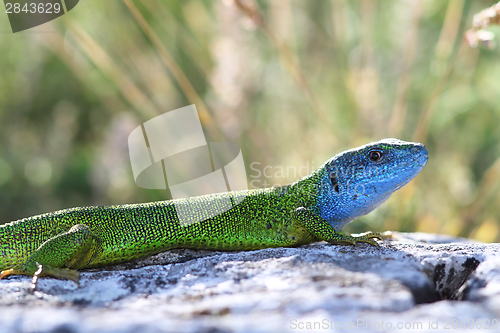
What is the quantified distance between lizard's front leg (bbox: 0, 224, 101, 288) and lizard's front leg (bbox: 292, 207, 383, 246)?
1787 millimetres

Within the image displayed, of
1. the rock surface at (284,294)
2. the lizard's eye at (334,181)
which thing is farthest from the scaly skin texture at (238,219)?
the rock surface at (284,294)

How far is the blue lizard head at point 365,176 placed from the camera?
11.7ft

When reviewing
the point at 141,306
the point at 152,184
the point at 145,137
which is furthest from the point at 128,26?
the point at 141,306

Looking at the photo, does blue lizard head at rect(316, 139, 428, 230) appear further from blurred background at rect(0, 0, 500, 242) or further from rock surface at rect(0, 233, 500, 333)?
blurred background at rect(0, 0, 500, 242)

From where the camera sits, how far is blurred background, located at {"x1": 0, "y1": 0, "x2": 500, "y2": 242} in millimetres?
5375

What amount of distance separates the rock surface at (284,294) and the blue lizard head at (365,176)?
1.81 ft

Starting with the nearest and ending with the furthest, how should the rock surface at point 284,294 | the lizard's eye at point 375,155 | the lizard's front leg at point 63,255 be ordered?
the rock surface at point 284,294
the lizard's front leg at point 63,255
the lizard's eye at point 375,155

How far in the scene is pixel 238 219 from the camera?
12.7 ft

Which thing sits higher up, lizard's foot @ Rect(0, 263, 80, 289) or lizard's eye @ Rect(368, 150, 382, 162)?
lizard's eye @ Rect(368, 150, 382, 162)

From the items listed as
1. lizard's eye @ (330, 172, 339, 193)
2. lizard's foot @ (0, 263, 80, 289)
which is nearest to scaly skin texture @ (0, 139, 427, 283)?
lizard's eye @ (330, 172, 339, 193)

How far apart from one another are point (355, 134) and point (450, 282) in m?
3.32

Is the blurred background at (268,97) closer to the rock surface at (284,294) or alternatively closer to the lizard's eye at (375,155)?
the lizard's eye at (375,155)

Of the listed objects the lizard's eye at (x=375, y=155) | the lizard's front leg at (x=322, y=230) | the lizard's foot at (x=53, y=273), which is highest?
the lizard's eye at (x=375, y=155)

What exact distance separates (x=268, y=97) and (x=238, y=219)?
4.22 m
